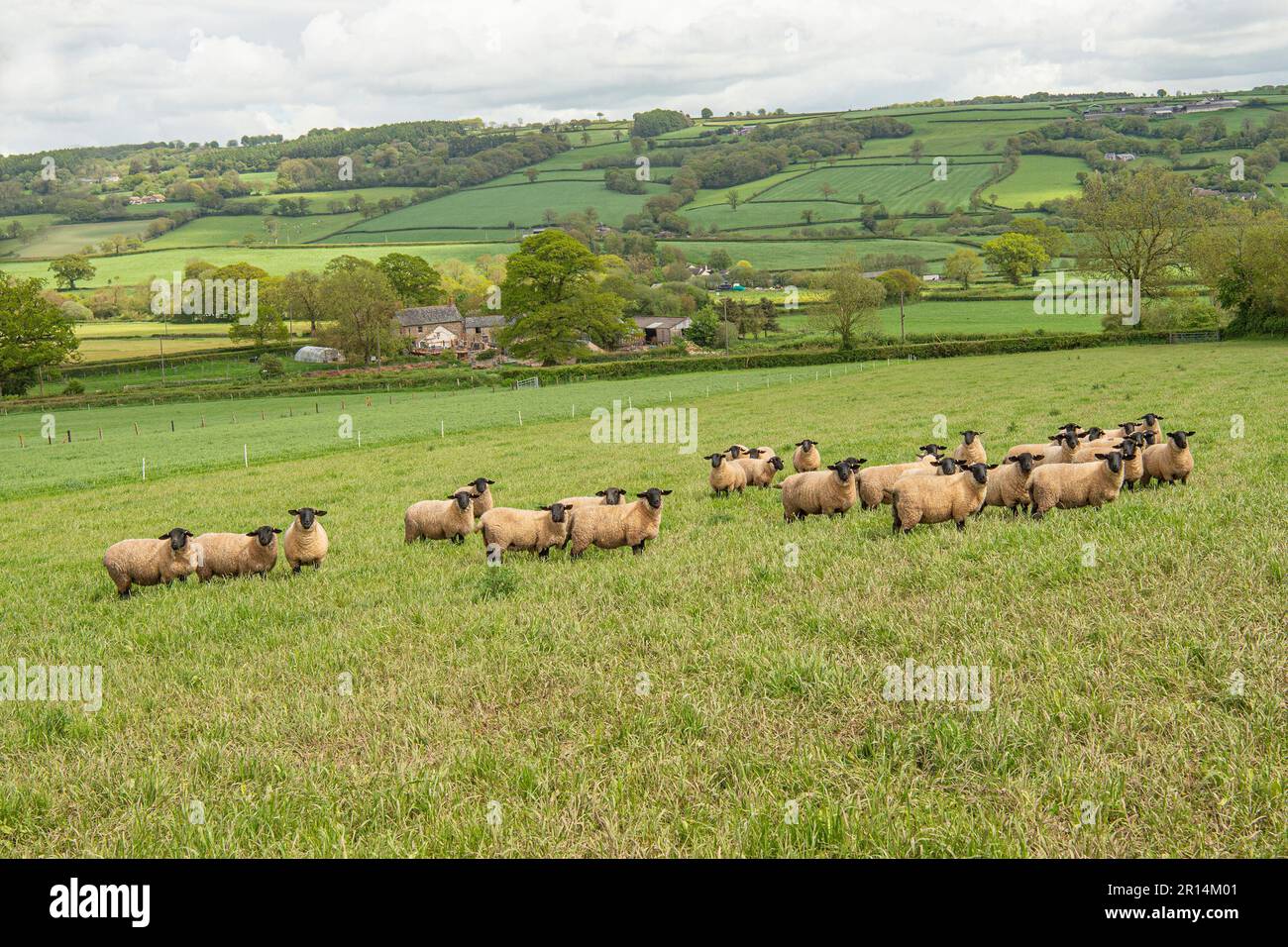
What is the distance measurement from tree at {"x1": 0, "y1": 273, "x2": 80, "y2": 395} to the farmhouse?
38.9m

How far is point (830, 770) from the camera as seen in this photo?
16.4ft

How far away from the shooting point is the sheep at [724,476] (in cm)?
1730

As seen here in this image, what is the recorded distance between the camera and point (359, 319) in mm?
87562

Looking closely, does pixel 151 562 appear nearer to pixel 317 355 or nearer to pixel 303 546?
pixel 303 546

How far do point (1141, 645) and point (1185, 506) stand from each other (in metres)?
5.38

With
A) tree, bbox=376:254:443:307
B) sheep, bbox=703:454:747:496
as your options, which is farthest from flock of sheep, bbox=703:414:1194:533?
tree, bbox=376:254:443:307

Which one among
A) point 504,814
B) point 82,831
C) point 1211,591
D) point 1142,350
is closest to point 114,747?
point 82,831

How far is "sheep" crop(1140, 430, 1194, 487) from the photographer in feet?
43.3

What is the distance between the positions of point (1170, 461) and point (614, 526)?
374 inches

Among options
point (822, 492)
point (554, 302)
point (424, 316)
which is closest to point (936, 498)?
point (822, 492)

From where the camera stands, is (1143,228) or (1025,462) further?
(1143,228)

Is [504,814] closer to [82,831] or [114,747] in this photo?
[82,831]

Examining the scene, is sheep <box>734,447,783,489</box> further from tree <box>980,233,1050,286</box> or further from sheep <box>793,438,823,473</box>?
tree <box>980,233,1050,286</box>

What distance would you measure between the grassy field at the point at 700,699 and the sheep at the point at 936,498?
0.43 meters
